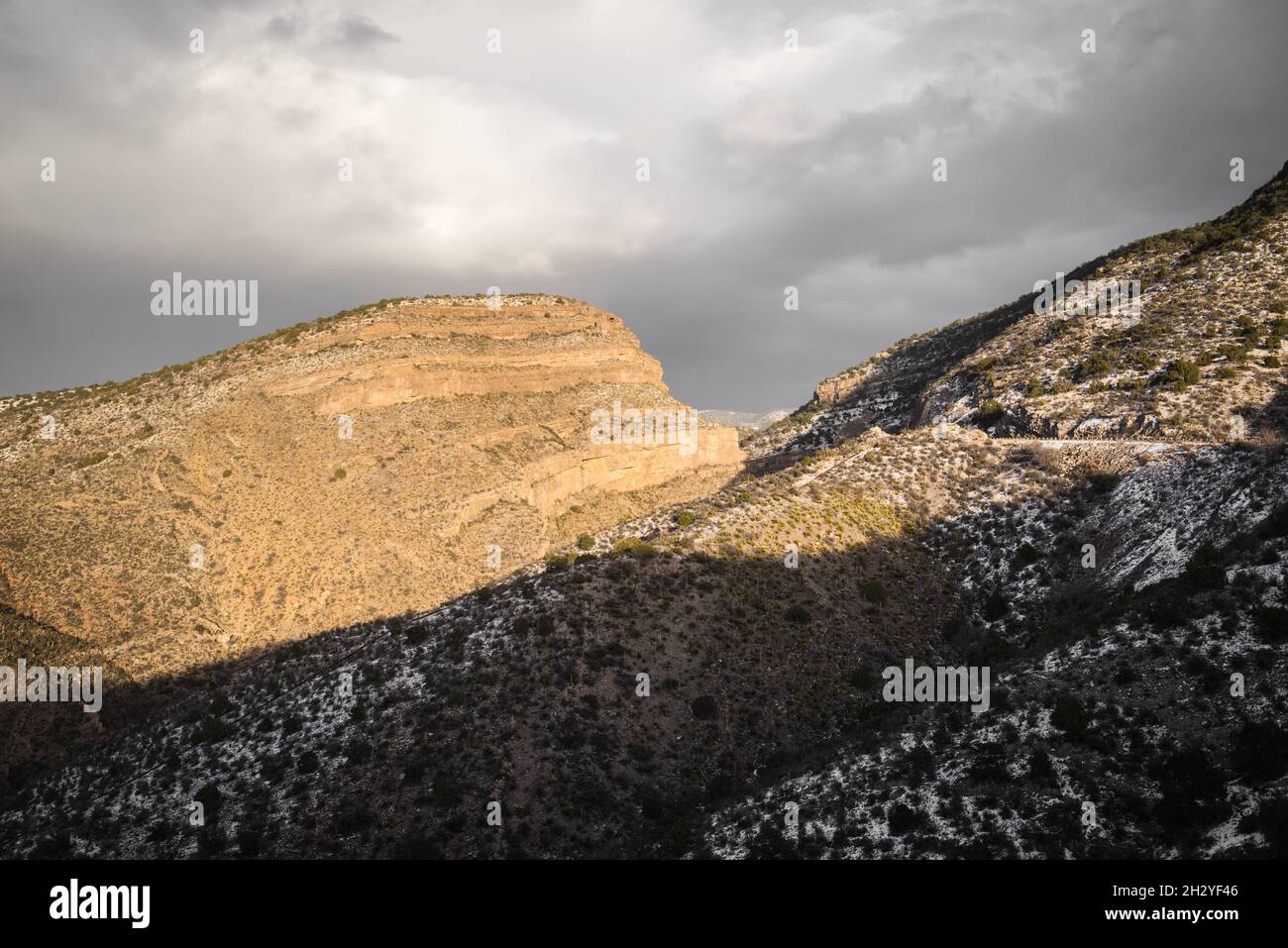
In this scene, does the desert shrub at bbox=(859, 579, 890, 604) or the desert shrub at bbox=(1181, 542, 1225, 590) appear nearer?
the desert shrub at bbox=(1181, 542, 1225, 590)

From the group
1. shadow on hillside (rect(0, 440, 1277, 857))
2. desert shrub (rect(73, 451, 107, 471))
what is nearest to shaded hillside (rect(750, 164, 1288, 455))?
shadow on hillside (rect(0, 440, 1277, 857))

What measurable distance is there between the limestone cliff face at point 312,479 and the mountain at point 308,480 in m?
0.14

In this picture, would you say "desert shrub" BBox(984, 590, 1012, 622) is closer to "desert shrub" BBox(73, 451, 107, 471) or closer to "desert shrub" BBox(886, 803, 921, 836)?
"desert shrub" BBox(886, 803, 921, 836)

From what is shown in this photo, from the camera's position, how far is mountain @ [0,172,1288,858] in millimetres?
19203

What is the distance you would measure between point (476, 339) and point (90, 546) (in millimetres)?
37216

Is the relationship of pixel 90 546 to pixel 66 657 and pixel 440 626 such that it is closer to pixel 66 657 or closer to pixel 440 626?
pixel 66 657

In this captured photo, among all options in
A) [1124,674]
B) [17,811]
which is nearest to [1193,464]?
[1124,674]

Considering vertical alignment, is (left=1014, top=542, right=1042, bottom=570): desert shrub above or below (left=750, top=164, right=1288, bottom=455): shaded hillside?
below

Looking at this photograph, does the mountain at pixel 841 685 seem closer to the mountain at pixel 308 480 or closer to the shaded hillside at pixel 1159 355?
the shaded hillside at pixel 1159 355

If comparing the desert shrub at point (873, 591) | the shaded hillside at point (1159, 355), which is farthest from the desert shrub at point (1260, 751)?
the shaded hillside at point (1159, 355)

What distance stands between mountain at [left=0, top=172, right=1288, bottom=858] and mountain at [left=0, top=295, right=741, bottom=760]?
493 centimetres

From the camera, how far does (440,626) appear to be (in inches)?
1294

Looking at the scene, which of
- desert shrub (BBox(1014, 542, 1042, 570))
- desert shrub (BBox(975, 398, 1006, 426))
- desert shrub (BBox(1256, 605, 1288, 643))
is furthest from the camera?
desert shrub (BBox(975, 398, 1006, 426))

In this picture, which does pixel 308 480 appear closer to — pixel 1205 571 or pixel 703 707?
pixel 703 707
